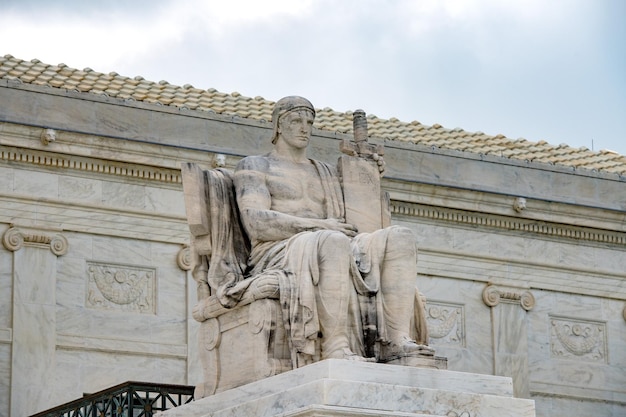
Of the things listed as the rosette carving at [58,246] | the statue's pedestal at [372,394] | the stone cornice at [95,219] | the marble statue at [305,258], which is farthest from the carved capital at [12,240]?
the statue's pedestal at [372,394]

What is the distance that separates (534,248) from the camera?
20906 mm

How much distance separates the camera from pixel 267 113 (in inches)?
808

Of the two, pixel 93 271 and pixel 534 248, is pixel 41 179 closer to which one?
pixel 93 271

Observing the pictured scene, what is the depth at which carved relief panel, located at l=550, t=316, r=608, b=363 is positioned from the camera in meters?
20.7

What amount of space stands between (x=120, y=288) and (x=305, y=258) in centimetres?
589

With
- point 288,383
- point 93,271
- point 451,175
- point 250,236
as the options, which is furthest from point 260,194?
point 451,175

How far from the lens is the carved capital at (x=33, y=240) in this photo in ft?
58.8

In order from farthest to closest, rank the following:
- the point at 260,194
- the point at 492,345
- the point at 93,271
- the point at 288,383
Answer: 1. the point at 492,345
2. the point at 93,271
3. the point at 260,194
4. the point at 288,383

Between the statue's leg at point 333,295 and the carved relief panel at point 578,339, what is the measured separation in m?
8.41

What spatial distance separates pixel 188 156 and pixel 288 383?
6869 millimetres

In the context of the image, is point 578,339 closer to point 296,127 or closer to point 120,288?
point 120,288

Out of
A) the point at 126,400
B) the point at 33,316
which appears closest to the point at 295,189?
the point at 126,400

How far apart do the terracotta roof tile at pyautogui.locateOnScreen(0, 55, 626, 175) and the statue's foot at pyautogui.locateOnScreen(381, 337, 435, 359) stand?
693 centimetres

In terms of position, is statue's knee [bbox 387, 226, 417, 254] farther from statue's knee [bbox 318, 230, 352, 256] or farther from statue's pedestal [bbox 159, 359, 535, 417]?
statue's pedestal [bbox 159, 359, 535, 417]
